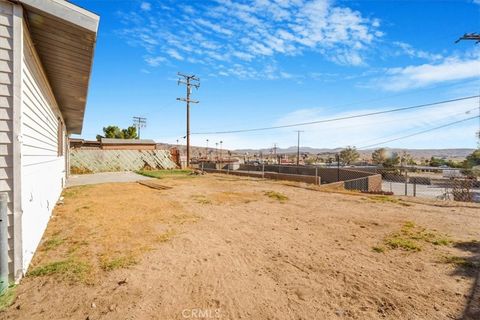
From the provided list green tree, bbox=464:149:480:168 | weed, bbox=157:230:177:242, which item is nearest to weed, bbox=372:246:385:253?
weed, bbox=157:230:177:242

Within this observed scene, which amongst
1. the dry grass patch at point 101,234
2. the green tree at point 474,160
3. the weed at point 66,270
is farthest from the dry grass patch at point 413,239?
the green tree at point 474,160

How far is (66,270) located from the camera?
378 centimetres

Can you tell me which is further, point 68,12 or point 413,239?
point 413,239

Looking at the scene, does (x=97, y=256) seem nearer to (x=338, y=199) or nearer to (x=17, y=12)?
(x=17, y=12)

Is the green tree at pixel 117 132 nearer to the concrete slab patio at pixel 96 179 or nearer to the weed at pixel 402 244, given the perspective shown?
the concrete slab patio at pixel 96 179

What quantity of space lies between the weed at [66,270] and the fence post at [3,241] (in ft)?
1.45

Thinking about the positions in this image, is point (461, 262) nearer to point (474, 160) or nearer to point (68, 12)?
point (68, 12)

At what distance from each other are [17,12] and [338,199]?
10.1m

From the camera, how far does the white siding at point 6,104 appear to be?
3301 millimetres

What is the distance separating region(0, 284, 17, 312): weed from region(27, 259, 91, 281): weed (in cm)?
36

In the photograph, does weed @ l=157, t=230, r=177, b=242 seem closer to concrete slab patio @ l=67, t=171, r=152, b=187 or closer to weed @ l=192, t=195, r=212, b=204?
weed @ l=192, t=195, r=212, b=204

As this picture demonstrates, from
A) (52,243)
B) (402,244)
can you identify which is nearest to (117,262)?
(52,243)

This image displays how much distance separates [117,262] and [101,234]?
179 centimetres

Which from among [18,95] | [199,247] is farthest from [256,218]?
[18,95]
